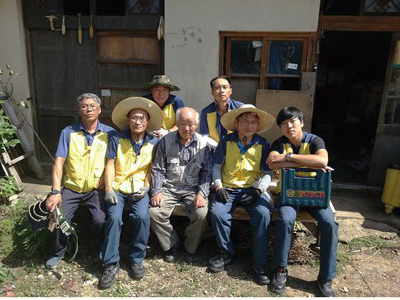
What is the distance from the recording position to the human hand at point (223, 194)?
332 centimetres

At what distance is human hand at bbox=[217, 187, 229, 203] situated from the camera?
332 centimetres

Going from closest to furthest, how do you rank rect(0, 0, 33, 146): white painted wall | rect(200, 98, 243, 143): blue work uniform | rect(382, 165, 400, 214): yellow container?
rect(200, 98, 243, 143): blue work uniform
rect(382, 165, 400, 214): yellow container
rect(0, 0, 33, 146): white painted wall

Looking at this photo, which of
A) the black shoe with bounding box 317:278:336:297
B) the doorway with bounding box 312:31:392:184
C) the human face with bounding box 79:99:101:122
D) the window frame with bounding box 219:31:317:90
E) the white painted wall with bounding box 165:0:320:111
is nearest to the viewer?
the black shoe with bounding box 317:278:336:297

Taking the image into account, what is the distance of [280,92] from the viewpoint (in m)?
4.78

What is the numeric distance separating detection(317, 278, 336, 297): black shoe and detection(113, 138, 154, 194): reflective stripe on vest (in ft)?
6.31

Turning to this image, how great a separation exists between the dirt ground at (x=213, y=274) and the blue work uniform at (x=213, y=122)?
1066mm

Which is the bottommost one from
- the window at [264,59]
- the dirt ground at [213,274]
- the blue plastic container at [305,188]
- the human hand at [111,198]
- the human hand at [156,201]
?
the dirt ground at [213,274]

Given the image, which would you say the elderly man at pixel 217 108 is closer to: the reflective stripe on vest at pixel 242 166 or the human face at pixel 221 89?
the human face at pixel 221 89

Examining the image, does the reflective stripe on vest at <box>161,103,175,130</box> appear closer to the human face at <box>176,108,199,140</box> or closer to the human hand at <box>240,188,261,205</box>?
the human face at <box>176,108,199,140</box>

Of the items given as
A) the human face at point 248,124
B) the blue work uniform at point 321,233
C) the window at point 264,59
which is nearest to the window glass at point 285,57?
the window at point 264,59

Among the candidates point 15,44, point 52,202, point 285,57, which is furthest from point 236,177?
point 15,44

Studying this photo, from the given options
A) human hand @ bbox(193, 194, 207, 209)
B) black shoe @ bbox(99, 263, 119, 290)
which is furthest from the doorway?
black shoe @ bbox(99, 263, 119, 290)

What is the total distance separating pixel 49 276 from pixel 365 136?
7198 mm

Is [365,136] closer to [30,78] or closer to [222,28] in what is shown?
[222,28]
